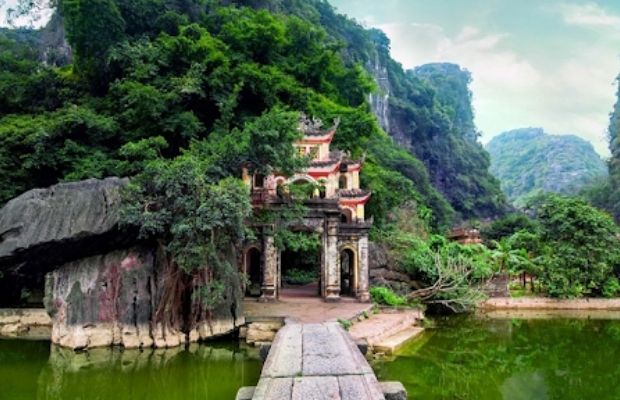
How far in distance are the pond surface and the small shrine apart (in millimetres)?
3561

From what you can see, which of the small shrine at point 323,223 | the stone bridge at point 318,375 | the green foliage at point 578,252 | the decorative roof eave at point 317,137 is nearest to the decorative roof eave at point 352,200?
the small shrine at point 323,223

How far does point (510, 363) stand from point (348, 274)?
9.50 meters

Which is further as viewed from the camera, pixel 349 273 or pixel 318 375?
pixel 349 273

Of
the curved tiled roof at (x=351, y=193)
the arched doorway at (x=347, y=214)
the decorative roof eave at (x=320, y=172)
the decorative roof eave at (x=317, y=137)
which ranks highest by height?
the decorative roof eave at (x=317, y=137)

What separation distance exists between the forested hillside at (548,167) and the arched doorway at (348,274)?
53609mm

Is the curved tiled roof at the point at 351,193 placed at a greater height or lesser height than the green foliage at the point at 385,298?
greater

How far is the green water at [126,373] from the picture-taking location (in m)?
9.31

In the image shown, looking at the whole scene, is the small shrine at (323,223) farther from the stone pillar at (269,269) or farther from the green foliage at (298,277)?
the green foliage at (298,277)

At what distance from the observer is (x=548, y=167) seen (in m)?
81.8

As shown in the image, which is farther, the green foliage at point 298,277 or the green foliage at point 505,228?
the green foliage at point 505,228

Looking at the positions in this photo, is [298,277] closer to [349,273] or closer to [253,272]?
[253,272]

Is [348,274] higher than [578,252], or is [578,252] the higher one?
[578,252]

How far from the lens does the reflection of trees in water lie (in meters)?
9.36

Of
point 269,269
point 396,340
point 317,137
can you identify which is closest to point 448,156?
point 317,137
